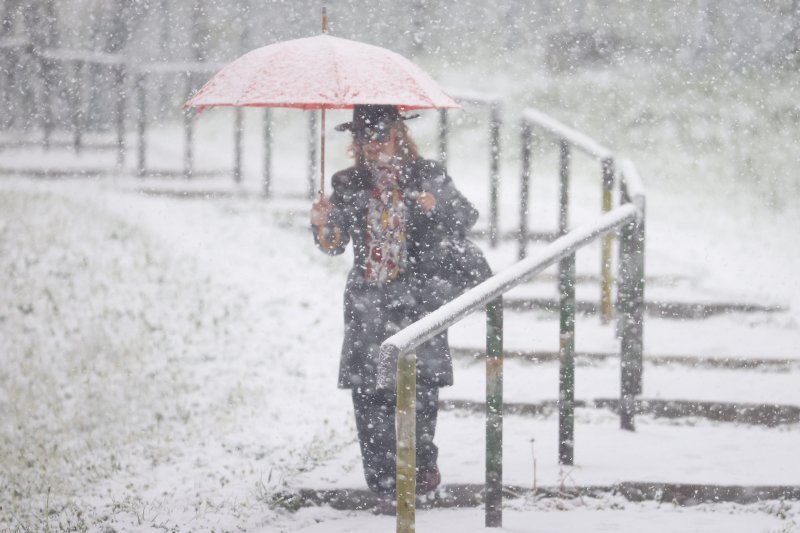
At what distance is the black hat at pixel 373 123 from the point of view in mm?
4082

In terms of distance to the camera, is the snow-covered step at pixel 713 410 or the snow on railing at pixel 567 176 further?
the snow on railing at pixel 567 176

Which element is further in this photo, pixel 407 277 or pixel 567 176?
pixel 567 176

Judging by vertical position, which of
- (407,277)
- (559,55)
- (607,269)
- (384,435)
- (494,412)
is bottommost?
(384,435)

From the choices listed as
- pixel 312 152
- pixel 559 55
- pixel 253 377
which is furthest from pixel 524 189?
pixel 559 55

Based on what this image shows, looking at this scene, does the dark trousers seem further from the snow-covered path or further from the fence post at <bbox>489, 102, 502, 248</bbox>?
the fence post at <bbox>489, 102, 502, 248</bbox>

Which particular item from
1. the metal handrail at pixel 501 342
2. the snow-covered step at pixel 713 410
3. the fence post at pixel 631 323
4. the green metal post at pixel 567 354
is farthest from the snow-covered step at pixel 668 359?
the green metal post at pixel 567 354

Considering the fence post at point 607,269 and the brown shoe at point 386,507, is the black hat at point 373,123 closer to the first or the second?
the brown shoe at point 386,507

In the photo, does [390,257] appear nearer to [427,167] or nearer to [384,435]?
[427,167]

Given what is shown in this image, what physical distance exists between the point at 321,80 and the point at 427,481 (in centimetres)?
160

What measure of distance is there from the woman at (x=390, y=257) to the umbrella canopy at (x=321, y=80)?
0.17 m

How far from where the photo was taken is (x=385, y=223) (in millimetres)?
4113

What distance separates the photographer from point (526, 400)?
17.2 feet

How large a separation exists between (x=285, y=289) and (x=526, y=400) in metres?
3.28

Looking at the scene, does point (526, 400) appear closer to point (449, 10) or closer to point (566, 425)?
point (566, 425)
